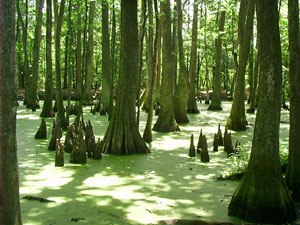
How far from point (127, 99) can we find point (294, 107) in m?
4.07

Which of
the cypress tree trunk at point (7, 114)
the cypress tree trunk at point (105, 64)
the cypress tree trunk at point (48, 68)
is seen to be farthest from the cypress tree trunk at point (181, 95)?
the cypress tree trunk at point (7, 114)

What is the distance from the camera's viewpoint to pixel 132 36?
8766 millimetres

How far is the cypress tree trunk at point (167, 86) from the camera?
12117mm

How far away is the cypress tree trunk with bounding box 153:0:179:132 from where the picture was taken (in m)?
12.1

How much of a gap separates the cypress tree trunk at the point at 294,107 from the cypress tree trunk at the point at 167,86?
22.0ft

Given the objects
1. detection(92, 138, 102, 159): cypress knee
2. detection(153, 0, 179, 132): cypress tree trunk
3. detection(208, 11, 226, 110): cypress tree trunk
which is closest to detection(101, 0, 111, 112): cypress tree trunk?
detection(153, 0, 179, 132): cypress tree trunk

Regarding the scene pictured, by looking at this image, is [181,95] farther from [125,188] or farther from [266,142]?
[266,142]

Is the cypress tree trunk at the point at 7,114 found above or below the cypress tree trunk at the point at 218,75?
below

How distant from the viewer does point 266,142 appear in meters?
4.55

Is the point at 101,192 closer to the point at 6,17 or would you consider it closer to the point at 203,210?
the point at 203,210

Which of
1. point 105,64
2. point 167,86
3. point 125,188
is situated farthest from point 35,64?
point 125,188

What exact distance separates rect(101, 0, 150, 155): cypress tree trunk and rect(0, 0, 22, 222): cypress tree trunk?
17.6 feet

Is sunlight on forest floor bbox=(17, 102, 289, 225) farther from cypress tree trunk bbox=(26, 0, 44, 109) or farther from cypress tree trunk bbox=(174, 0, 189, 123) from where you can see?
cypress tree trunk bbox=(26, 0, 44, 109)

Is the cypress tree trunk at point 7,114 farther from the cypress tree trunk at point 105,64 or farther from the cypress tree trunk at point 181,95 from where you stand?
the cypress tree trunk at point 105,64
